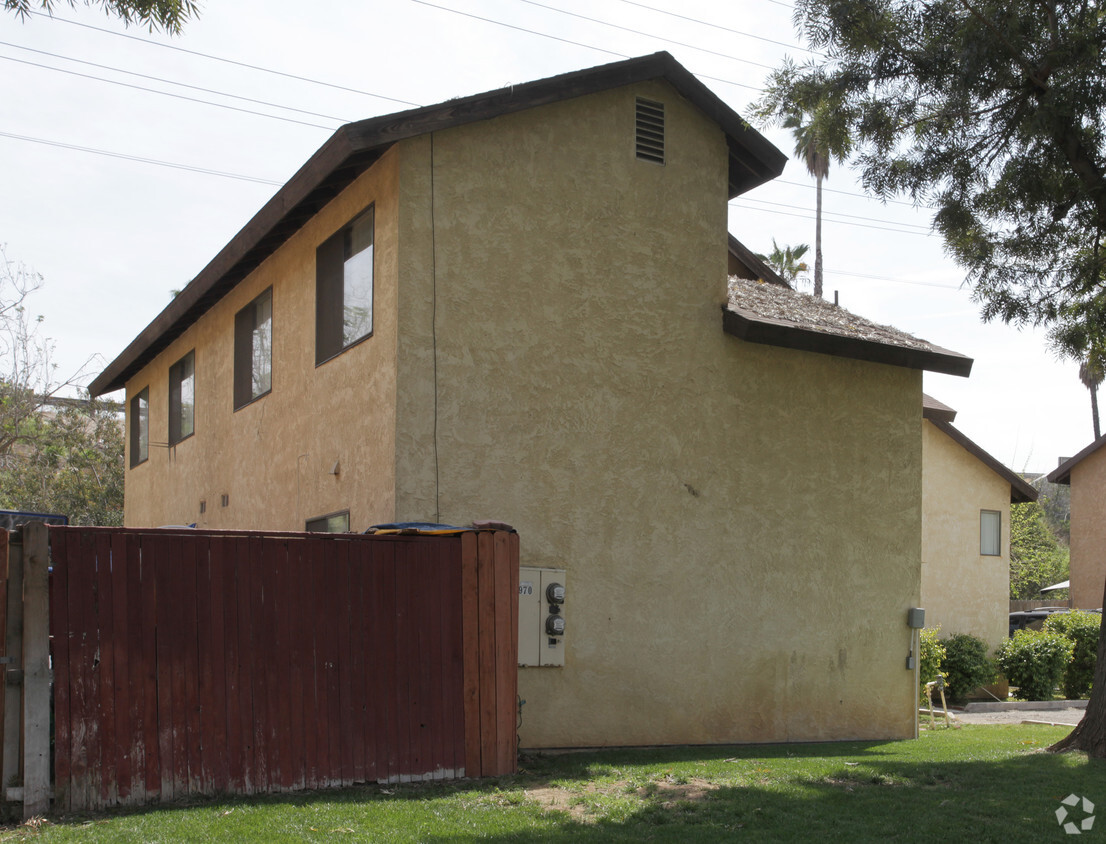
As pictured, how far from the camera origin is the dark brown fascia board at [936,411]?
25.0m

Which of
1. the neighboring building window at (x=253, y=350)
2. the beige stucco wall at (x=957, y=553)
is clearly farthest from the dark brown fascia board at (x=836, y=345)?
the beige stucco wall at (x=957, y=553)

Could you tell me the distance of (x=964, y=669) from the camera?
22.2 m

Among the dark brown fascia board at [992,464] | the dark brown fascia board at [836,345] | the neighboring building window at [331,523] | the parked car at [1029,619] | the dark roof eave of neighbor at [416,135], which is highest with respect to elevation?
the dark roof eave of neighbor at [416,135]

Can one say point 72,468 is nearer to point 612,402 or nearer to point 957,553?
point 957,553

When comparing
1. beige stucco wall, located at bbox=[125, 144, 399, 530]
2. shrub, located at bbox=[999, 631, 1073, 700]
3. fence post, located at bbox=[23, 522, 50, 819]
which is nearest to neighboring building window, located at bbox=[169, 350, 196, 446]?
beige stucco wall, located at bbox=[125, 144, 399, 530]

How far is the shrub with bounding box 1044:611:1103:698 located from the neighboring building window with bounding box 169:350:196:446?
18132 mm

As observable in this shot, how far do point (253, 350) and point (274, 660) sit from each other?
7.81 m

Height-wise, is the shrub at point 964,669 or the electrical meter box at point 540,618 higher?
the electrical meter box at point 540,618

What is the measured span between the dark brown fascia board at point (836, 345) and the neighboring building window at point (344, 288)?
13.4 feet

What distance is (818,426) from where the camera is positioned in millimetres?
12938

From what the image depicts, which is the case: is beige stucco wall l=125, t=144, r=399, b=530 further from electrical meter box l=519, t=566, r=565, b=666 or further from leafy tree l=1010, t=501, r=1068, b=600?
leafy tree l=1010, t=501, r=1068, b=600

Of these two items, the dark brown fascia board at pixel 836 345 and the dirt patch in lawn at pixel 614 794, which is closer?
the dirt patch in lawn at pixel 614 794

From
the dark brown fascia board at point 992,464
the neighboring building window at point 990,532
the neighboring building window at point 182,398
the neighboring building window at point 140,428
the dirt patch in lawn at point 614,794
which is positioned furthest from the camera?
the neighboring building window at point 990,532

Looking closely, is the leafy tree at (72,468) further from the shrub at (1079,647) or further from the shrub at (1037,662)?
the shrub at (1079,647)
